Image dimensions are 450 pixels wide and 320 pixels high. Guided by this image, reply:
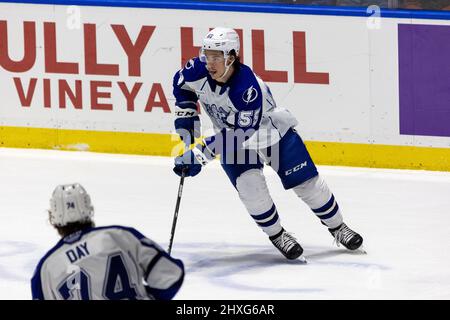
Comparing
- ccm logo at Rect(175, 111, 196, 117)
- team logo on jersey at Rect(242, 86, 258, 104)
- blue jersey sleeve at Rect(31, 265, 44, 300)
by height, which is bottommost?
Answer: blue jersey sleeve at Rect(31, 265, 44, 300)

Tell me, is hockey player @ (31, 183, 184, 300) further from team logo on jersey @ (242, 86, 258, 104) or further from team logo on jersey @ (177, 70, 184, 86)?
team logo on jersey @ (177, 70, 184, 86)

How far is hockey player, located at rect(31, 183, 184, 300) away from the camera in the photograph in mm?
4613

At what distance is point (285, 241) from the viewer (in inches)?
281

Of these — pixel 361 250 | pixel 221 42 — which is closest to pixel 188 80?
pixel 221 42

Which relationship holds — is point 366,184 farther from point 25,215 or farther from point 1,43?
point 1,43

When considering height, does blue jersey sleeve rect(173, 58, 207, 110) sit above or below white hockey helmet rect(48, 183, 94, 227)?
above

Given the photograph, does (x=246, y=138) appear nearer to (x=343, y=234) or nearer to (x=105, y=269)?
(x=343, y=234)

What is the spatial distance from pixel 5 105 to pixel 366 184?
2462 millimetres

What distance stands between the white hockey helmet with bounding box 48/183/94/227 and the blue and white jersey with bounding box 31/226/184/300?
0.05 metres

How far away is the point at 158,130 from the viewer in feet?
31.3

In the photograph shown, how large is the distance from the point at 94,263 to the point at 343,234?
283 centimetres

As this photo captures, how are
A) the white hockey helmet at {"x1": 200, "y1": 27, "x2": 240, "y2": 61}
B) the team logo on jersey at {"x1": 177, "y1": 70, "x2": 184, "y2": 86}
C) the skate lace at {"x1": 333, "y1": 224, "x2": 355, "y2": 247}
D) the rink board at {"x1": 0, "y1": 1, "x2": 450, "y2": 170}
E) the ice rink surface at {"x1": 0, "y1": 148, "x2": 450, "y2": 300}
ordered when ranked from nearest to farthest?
the ice rink surface at {"x1": 0, "y1": 148, "x2": 450, "y2": 300}
the white hockey helmet at {"x1": 200, "y1": 27, "x2": 240, "y2": 61}
the team logo on jersey at {"x1": 177, "y1": 70, "x2": 184, "y2": 86}
the skate lace at {"x1": 333, "y1": 224, "x2": 355, "y2": 247}
the rink board at {"x1": 0, "y1": 1, "x2": 450, "y2": 170}

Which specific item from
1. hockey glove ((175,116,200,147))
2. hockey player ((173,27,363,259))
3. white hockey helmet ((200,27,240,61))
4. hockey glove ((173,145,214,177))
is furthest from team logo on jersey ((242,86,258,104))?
hockey glove ((175,116,200,147))
